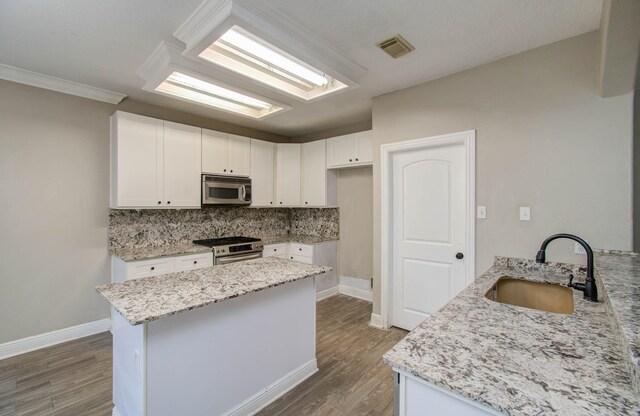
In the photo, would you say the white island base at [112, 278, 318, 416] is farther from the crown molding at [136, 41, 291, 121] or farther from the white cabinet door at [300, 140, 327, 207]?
the white cabinet door at [300, 140, 327, 207]

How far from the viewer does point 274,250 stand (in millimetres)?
4082

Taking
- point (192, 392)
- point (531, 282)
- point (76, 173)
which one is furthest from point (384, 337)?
point (76, 173)

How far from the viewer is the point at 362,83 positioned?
2820mm

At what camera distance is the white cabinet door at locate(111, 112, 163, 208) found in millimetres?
2996

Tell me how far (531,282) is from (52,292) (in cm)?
431

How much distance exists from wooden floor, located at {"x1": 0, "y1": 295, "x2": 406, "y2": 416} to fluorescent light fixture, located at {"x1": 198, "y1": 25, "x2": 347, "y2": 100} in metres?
2.49

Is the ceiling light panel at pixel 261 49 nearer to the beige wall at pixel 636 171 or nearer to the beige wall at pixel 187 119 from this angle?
the beige wall at pixel 187 119

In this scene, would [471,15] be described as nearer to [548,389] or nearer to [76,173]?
[548,389]

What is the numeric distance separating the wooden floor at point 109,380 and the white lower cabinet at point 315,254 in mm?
1144

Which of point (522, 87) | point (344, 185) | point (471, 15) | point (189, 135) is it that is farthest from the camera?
point (344, 185)

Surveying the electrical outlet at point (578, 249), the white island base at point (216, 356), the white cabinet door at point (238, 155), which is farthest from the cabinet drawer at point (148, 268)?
the electrical outlet at point (578, 249)

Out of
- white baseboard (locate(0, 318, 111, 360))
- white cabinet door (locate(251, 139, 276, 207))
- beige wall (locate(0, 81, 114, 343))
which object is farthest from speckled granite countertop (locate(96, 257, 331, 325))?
white cabinet door (locate(251, 139, 276, 207))

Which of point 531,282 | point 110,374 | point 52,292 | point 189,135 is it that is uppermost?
Answer: point 189,135

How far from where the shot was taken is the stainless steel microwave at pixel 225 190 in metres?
3.62
